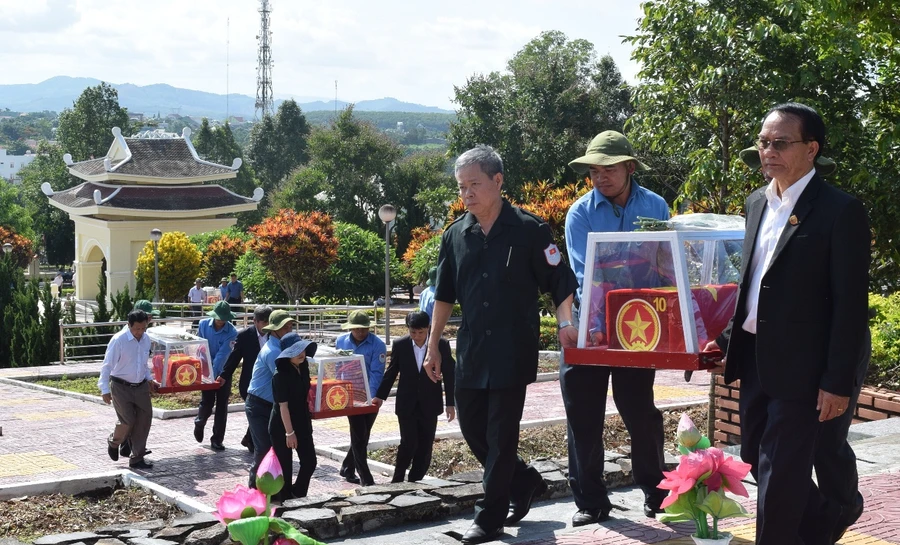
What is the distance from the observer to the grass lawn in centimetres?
1566

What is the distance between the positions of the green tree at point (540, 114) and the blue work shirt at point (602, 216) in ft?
109

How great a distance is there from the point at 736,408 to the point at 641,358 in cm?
439

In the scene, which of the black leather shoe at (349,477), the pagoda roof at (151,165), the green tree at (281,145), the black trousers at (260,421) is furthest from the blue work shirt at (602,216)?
the green tree at (281,145)

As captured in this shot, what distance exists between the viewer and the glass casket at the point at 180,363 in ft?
39.4

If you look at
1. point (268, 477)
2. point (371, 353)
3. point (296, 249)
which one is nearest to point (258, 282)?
point (296, 249)

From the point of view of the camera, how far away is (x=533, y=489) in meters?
5.41

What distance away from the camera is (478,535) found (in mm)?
5020

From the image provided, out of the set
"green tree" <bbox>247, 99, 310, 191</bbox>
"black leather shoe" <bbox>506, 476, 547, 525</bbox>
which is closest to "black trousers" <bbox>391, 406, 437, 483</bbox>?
"black leather shoe" <bbox>506, 476, 547, 525</bbox>

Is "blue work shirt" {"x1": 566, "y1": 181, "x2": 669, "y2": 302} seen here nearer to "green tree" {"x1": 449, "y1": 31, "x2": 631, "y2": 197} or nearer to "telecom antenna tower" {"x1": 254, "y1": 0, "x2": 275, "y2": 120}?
"green tree" {"x1": 449, "y1": 31, "x2": 631, "y2": 197}

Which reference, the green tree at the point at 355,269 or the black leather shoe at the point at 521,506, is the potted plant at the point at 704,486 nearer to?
the black leather shoe at the point at 521,506

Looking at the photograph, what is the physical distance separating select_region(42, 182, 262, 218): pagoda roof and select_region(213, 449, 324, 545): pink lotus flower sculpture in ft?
148

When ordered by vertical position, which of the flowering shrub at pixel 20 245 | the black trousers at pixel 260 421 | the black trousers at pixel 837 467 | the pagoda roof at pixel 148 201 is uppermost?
the pagoda roof at pixel 148 201

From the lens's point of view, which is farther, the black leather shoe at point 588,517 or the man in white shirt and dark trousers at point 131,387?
the man in white shirt and dark trousers at point 131,387

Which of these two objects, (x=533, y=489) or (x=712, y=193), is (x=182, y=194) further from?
(x=533, y=489)
